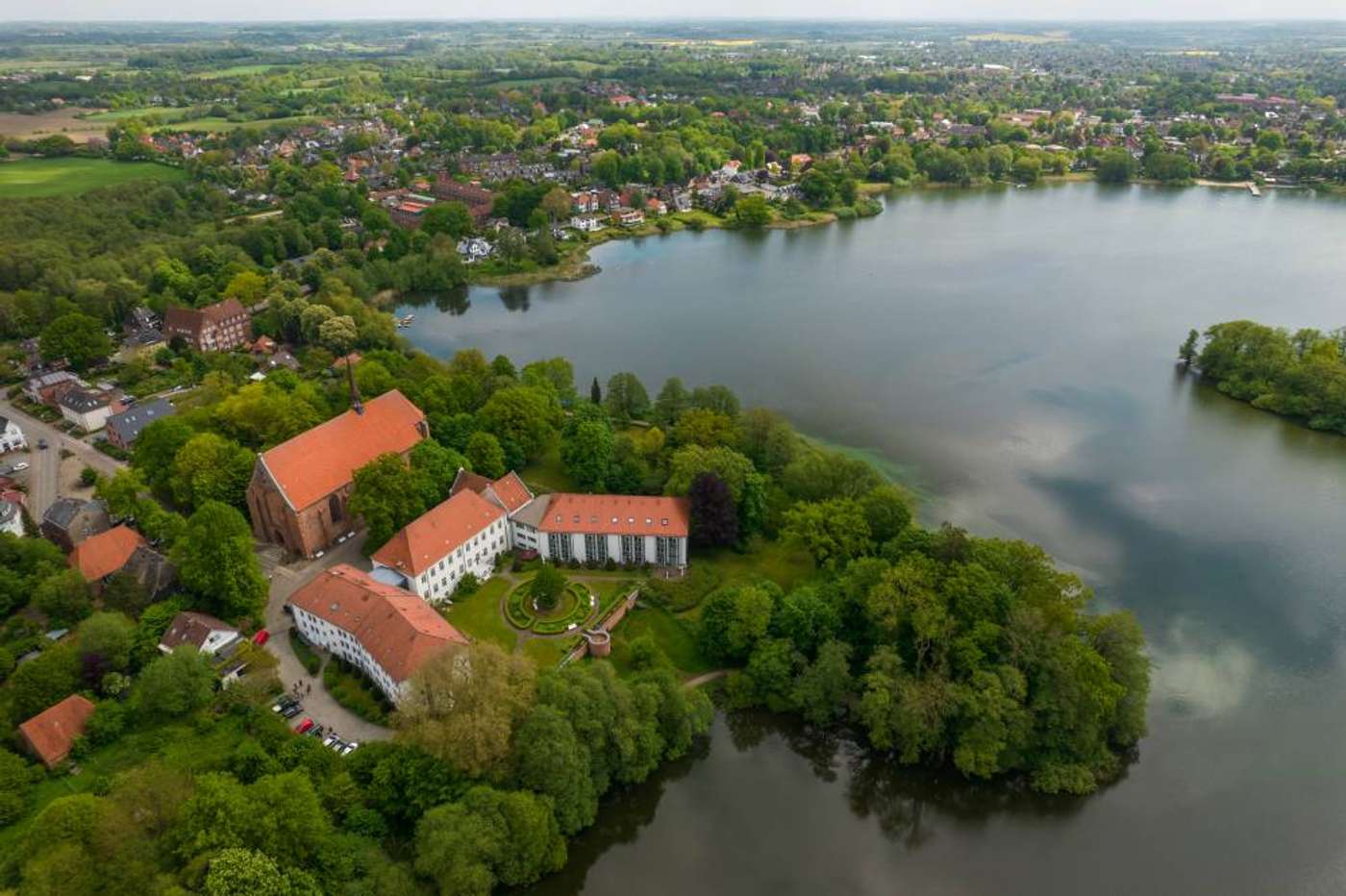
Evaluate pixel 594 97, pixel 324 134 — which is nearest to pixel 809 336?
pixel 324 134

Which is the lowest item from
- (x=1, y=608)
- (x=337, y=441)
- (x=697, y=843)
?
(x=697, y=843)

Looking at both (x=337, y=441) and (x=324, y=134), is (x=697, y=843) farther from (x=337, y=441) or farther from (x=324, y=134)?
(x=324, y=134)

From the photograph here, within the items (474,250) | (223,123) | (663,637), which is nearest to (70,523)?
(663,637)

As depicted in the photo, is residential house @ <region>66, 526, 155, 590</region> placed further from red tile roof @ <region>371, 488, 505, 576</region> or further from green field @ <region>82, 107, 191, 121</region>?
green field @ <region>82, 107, 191, 121</region>

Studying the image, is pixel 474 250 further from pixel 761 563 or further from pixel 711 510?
pixel 761 563

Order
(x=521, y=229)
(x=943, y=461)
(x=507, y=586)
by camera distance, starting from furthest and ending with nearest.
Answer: (x=521, y=229) < (x=943, y=461) < (x=507, y=586)

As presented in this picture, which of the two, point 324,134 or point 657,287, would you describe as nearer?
point 657,287
